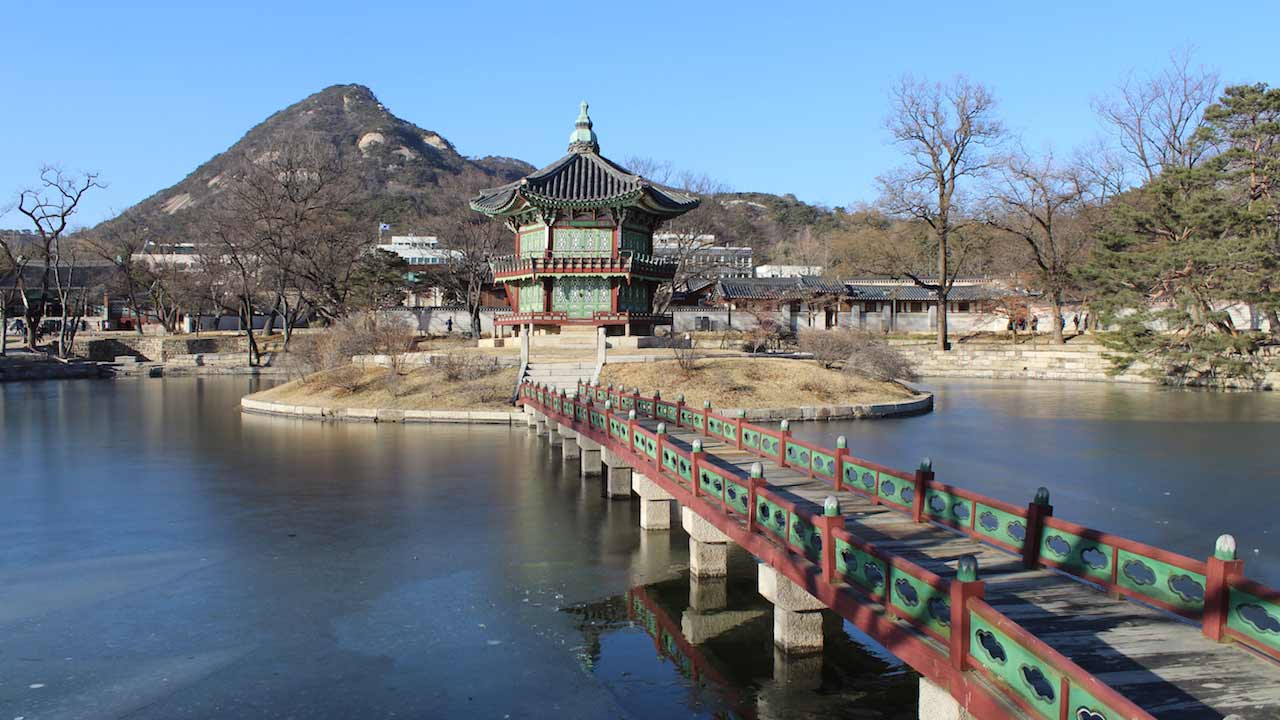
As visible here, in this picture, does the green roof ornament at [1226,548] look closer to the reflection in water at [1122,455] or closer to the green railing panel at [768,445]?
the reflection in water at [1122,455]

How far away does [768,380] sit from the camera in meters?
36.2

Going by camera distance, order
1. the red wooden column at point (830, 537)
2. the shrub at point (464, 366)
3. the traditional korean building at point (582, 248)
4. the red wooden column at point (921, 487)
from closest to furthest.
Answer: the red wooden column at point (830, 537) < the red wooden column at point (921, 487) < the shrub at point (464, 366) < the traditional korean building at point (582, 248)

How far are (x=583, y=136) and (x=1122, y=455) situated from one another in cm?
3122

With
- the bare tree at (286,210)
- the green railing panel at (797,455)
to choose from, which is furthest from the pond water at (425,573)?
the bare tree at (286,210)

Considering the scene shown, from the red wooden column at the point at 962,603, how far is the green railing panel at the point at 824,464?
685cm

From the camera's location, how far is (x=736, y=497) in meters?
12.0

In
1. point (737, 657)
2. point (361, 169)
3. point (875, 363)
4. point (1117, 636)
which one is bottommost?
point (737, 657)

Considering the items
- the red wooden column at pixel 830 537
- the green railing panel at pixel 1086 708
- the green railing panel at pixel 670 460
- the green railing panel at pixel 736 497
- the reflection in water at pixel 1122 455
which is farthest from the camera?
the reflection in water at pixel 1122 455

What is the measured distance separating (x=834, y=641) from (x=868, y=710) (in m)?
1.97

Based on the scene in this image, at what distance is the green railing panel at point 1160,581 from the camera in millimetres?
7863

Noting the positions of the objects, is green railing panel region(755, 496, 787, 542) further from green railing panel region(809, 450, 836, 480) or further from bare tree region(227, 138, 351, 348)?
bare tree region(227, 138, 351, 348)

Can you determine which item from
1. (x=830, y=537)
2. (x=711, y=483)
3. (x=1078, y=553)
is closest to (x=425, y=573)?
(x=711, y=483)

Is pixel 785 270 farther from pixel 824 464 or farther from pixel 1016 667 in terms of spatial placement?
pixel 1016 667

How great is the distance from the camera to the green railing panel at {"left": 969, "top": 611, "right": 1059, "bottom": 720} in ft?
19.3
